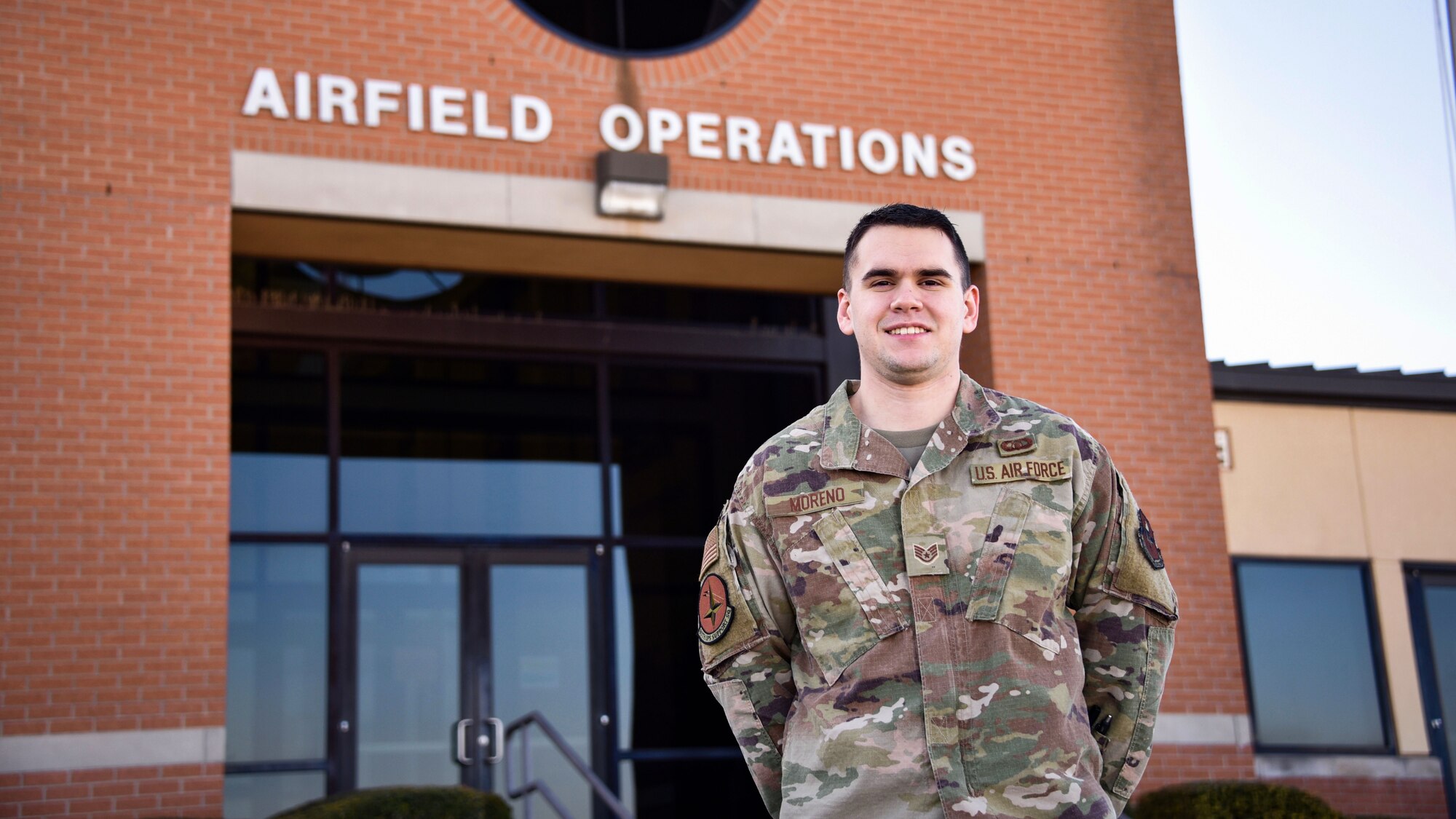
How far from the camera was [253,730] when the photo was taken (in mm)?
11148

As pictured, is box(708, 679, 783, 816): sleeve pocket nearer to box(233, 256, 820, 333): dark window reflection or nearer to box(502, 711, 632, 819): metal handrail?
box(502, 711, 632, 819): metal handrail

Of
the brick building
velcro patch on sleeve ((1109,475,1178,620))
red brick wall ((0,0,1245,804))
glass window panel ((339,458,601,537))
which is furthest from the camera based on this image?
glass window panel ((339,458,601,537))

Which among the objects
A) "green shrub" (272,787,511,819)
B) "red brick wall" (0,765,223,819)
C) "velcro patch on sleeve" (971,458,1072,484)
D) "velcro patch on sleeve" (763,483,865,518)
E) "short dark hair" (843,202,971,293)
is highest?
"short dark hair" (843,202,971,293)

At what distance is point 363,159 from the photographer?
955cm

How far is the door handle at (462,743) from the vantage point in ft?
37.6

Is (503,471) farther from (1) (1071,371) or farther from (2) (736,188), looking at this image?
(1) (1071,371)

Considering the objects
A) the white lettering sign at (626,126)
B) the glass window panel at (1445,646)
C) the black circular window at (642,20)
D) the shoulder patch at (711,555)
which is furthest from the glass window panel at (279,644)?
the glass window panel at (1445,646)

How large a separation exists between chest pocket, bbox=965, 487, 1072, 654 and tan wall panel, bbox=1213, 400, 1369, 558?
35.1 feet

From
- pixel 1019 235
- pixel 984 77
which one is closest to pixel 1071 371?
pixel 1019 235

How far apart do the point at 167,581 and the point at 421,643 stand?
10.0 ft

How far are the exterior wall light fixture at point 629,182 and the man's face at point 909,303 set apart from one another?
6804 millimetres

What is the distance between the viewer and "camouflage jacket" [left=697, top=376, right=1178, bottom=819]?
2.87 meters

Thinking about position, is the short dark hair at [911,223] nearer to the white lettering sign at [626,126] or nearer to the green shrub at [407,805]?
the green shrub at [407,805]

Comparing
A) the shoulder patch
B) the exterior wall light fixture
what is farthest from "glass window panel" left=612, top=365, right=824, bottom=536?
the shoulder patch
